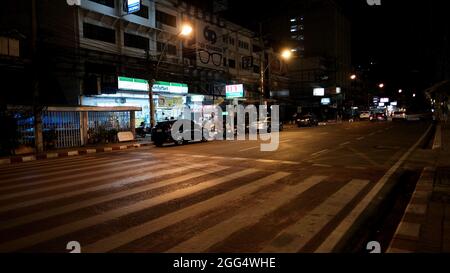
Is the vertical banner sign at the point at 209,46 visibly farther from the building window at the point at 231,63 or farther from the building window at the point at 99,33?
the building window at the point at 99,33

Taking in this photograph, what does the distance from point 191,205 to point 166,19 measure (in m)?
31.8

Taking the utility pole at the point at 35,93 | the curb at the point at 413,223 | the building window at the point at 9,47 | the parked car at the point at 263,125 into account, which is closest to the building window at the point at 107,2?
the building window at the point at 9,47

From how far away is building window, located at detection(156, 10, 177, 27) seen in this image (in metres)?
34.7

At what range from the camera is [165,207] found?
6.99 meters

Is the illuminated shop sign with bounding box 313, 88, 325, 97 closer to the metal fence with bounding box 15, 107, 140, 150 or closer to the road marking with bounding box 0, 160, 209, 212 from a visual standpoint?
the metal fence with bounding box 15, 107, 140, 150

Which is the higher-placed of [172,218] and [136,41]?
[136,41]

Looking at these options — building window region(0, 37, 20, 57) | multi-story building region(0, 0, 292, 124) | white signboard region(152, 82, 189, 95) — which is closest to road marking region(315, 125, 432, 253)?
multi-story building region(0, 0, 292, 124)

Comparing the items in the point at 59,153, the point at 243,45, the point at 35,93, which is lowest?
the point at 59,153

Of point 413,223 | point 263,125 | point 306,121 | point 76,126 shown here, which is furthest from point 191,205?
point 306,121

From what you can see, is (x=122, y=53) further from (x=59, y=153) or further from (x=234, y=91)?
(x=234, y=91)

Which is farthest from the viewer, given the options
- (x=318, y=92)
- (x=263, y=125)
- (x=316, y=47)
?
(x=316, y=47)

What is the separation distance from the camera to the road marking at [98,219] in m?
5.15

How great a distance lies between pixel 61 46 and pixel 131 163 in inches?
638

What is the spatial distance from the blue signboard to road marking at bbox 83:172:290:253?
2278cm
